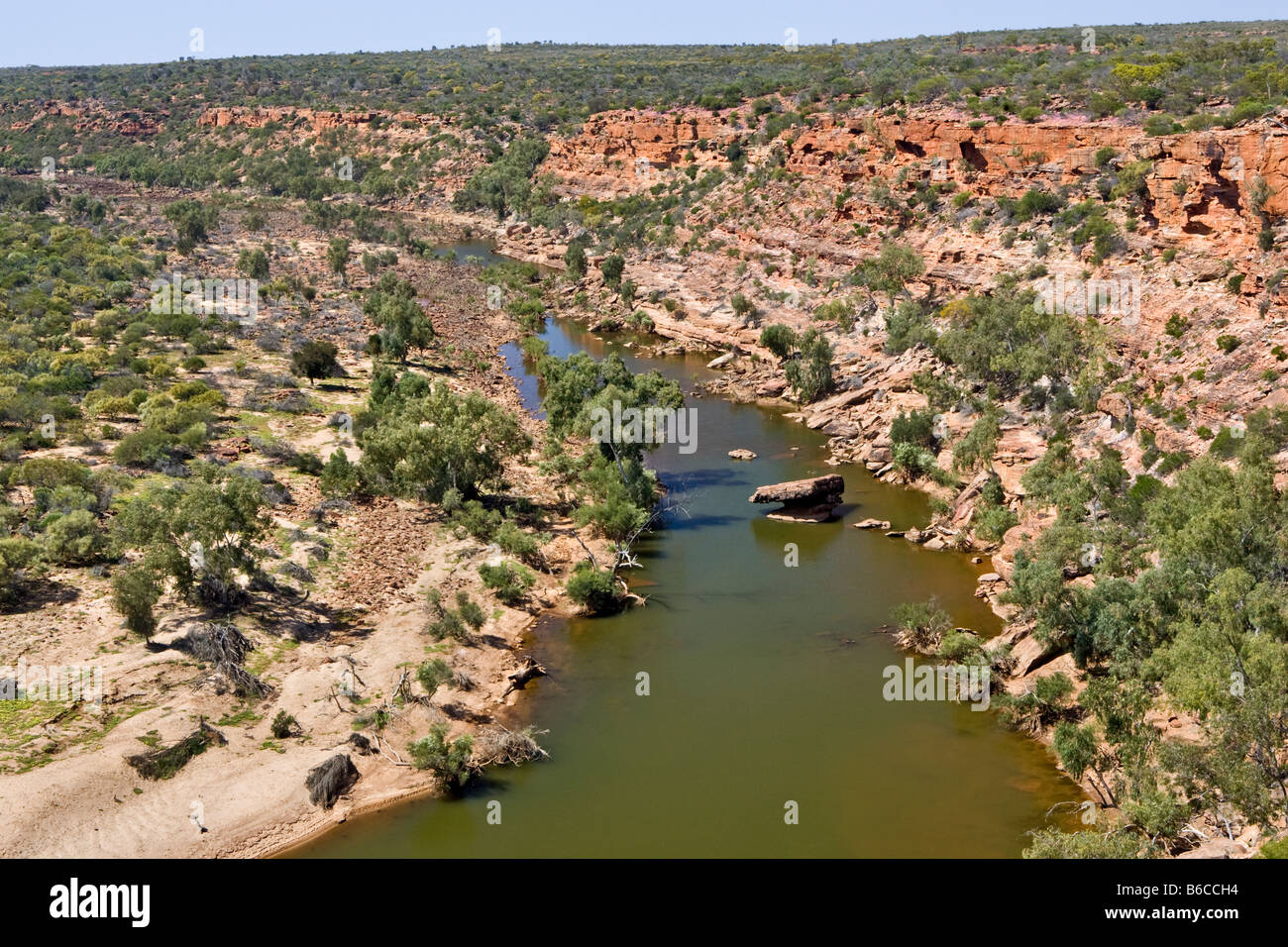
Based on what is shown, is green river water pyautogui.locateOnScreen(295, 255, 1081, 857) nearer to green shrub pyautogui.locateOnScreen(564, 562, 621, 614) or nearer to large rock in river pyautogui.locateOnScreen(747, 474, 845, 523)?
green shrub pyautogui.locateOnScreen(564, 562, 621, 614)

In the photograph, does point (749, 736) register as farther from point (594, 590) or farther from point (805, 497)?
point (805, 497)

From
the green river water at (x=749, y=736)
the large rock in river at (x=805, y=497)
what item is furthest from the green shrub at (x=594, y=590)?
the large rock in river at (x=805, y=497)

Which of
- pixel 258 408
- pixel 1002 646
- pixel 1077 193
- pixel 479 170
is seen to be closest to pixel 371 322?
pixel 258 408

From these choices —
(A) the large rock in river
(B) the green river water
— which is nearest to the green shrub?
(B) the green river water

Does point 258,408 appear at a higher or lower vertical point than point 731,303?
lower

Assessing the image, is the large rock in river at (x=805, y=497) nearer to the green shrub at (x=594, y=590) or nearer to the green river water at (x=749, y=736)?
the green river water at (x=749, y=736)

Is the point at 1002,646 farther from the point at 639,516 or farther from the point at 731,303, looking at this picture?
the point at 731,303

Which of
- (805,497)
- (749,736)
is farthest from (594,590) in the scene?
(805,497)
